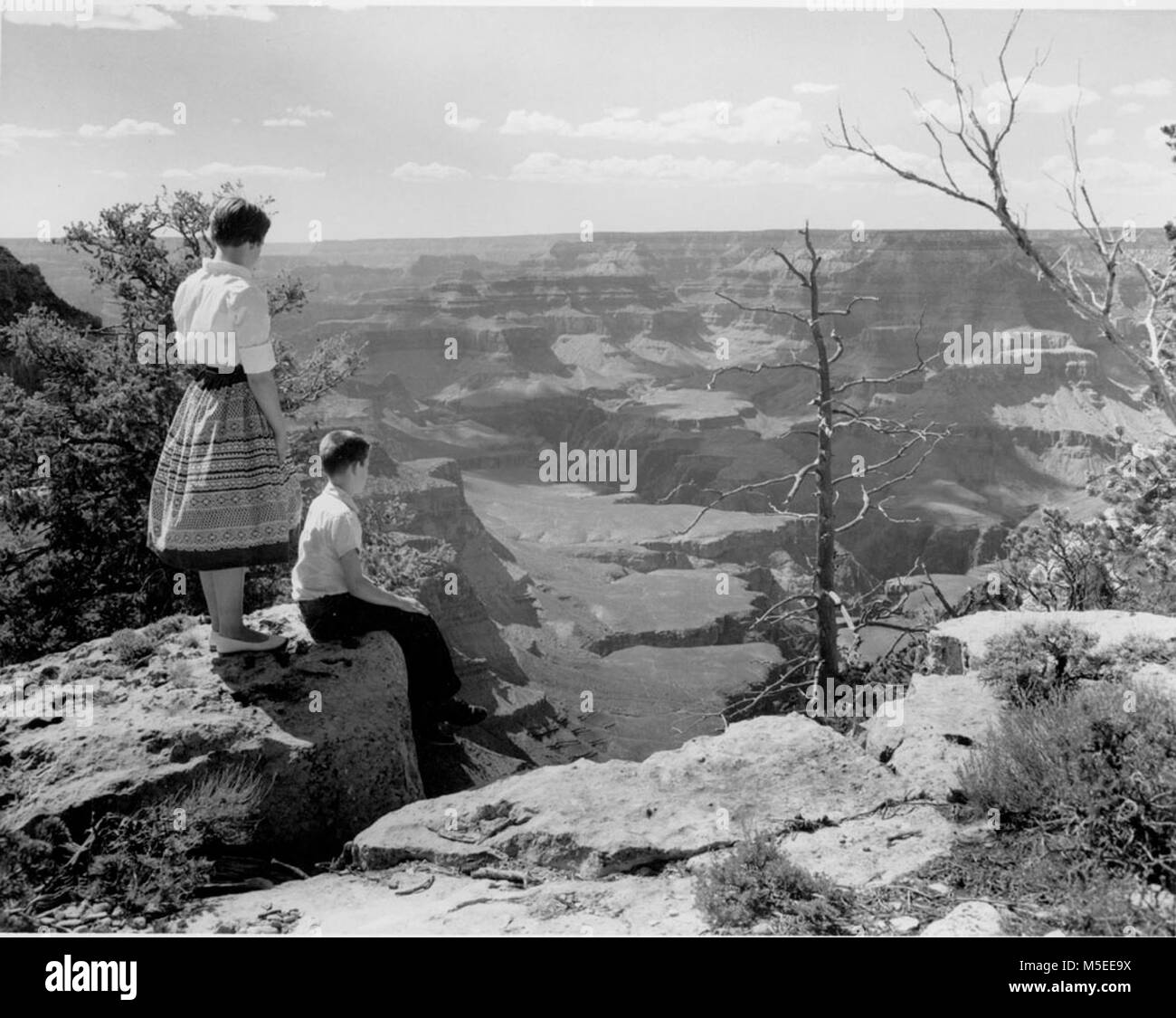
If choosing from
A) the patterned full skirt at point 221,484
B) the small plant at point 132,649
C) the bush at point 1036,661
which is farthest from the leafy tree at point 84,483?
the bush at point 1036,661

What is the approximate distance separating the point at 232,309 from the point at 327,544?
146 cm

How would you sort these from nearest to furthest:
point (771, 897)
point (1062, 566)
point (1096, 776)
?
point (771, 897) < point (1096, 776) < point (1062, 566)

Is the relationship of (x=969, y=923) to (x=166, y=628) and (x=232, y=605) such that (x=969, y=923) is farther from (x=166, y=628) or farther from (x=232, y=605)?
(x=166, y=628)

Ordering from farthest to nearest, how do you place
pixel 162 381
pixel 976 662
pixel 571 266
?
pixel 571 266 < pixel 162 381 < pixel 976 662

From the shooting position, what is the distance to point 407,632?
6.66 metres

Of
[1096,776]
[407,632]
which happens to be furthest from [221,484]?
[1096,776]

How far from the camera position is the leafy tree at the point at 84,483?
13.1 metres

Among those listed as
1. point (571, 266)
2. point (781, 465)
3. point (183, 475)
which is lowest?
point (781, 465)

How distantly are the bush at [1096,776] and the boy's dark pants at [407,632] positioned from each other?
128 inches

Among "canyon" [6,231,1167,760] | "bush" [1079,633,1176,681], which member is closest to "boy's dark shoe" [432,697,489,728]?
"bush" [1079,633,1176,681]

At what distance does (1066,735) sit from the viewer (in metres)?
4.71

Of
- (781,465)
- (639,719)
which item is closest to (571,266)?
(781,465)

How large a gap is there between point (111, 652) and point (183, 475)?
5.23 ft
